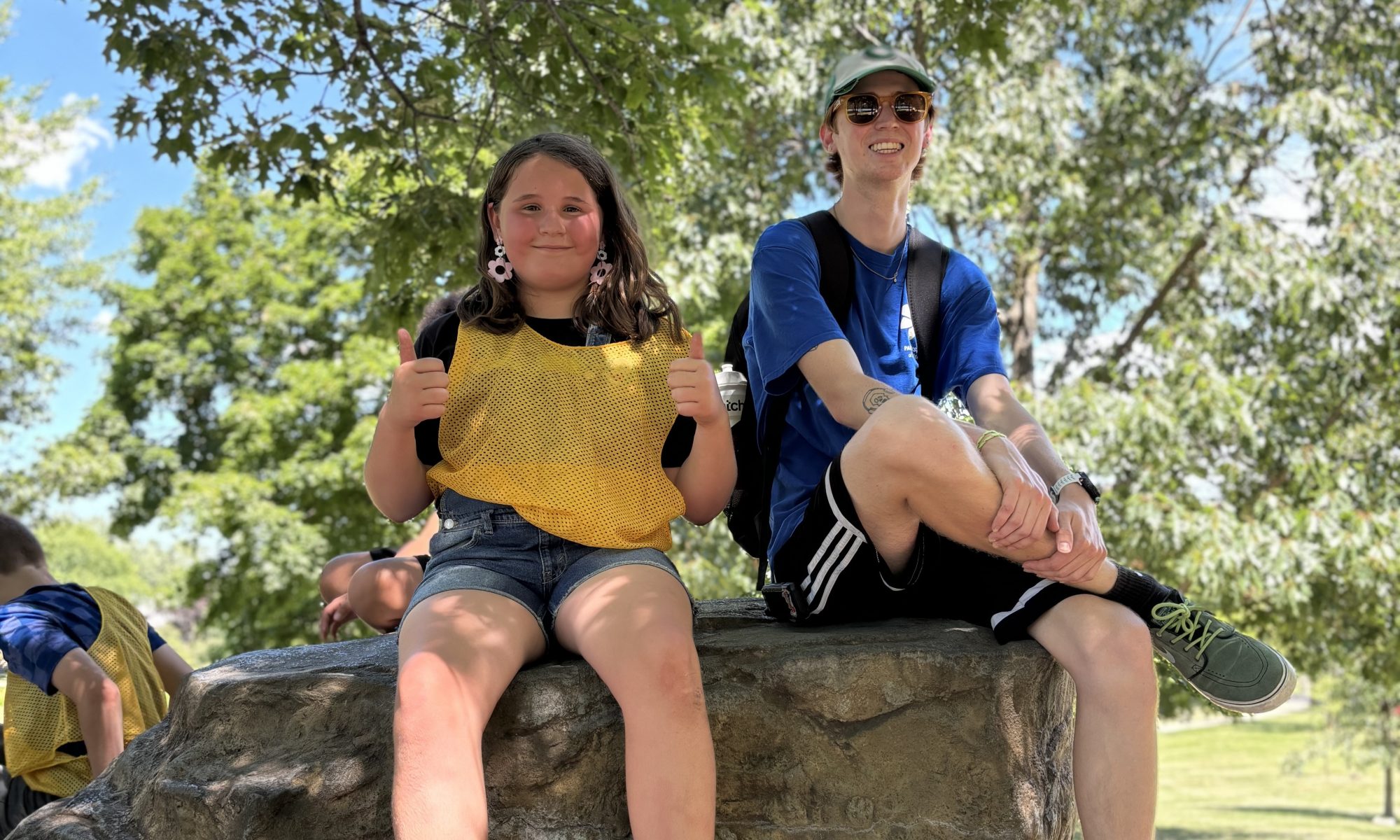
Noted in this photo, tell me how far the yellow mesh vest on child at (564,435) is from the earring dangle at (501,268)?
0.15 meters

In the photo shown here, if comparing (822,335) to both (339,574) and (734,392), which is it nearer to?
(734,392)

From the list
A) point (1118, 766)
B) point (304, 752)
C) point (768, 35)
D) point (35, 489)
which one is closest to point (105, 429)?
point (35, 489)

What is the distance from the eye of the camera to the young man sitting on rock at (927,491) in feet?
7.75

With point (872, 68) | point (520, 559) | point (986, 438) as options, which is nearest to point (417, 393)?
point (520, 559)

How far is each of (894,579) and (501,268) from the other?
1.15m

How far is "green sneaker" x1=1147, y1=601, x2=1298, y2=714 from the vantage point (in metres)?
2.45

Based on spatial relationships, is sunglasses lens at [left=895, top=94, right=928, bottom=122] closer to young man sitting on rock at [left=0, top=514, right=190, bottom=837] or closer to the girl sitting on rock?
the girl sitting on rock

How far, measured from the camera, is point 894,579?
271 cm

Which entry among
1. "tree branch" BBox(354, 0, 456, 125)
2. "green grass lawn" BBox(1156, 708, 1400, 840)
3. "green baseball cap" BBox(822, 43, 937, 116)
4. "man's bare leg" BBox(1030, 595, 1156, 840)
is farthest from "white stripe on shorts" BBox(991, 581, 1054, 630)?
"green grass lawn" BBox(1156, 708, 1400, 840)

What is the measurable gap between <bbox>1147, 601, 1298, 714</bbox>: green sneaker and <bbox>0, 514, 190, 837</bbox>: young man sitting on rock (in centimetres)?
275

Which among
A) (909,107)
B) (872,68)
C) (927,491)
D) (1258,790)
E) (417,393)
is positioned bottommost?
(1258,790)

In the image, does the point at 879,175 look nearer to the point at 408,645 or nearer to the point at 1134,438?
the point at 408,645

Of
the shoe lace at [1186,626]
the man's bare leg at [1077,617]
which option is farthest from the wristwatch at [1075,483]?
the shoe lace at [1186,626]

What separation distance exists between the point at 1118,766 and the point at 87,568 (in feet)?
98.7
